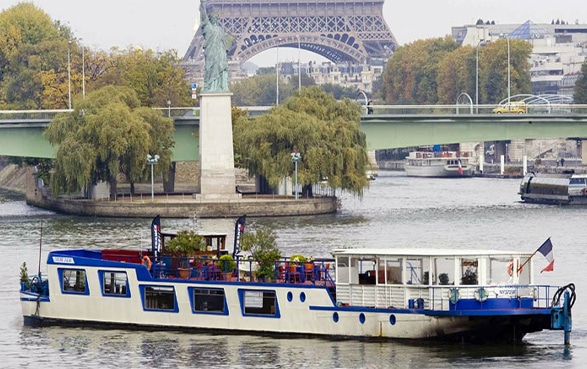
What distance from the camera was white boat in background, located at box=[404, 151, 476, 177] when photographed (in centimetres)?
13462

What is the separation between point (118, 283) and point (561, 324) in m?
9.91

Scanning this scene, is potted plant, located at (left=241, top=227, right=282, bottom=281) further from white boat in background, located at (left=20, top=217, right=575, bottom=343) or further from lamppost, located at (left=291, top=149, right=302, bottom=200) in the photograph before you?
lamppost, located at (left=291, top=149, right=302, bottom=200)

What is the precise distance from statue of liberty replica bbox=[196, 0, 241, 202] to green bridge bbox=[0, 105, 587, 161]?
20.2 feet

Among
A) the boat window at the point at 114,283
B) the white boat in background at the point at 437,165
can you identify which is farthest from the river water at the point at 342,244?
the white boat in background at the point at 437,165

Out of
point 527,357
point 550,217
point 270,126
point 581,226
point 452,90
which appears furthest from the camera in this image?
point 452,90

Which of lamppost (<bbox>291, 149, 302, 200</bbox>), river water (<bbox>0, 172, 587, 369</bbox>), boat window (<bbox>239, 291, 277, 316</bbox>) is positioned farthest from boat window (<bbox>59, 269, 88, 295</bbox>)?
lamppost (<bbox>291, 149, 302, 200</bbox>)

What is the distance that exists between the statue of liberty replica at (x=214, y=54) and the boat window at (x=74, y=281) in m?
37.2

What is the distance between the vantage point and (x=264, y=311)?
40.5 meters

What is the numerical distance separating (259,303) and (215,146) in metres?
39.0

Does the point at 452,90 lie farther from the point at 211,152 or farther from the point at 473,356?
the point at 473,356

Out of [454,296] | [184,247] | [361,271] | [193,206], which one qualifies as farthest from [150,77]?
[454,296]

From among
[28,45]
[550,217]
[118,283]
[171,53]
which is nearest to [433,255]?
[118,283]

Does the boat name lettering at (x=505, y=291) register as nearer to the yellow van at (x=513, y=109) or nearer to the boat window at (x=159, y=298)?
the boat window at (x=159, y=298)

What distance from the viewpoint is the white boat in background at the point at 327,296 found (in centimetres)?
3847
